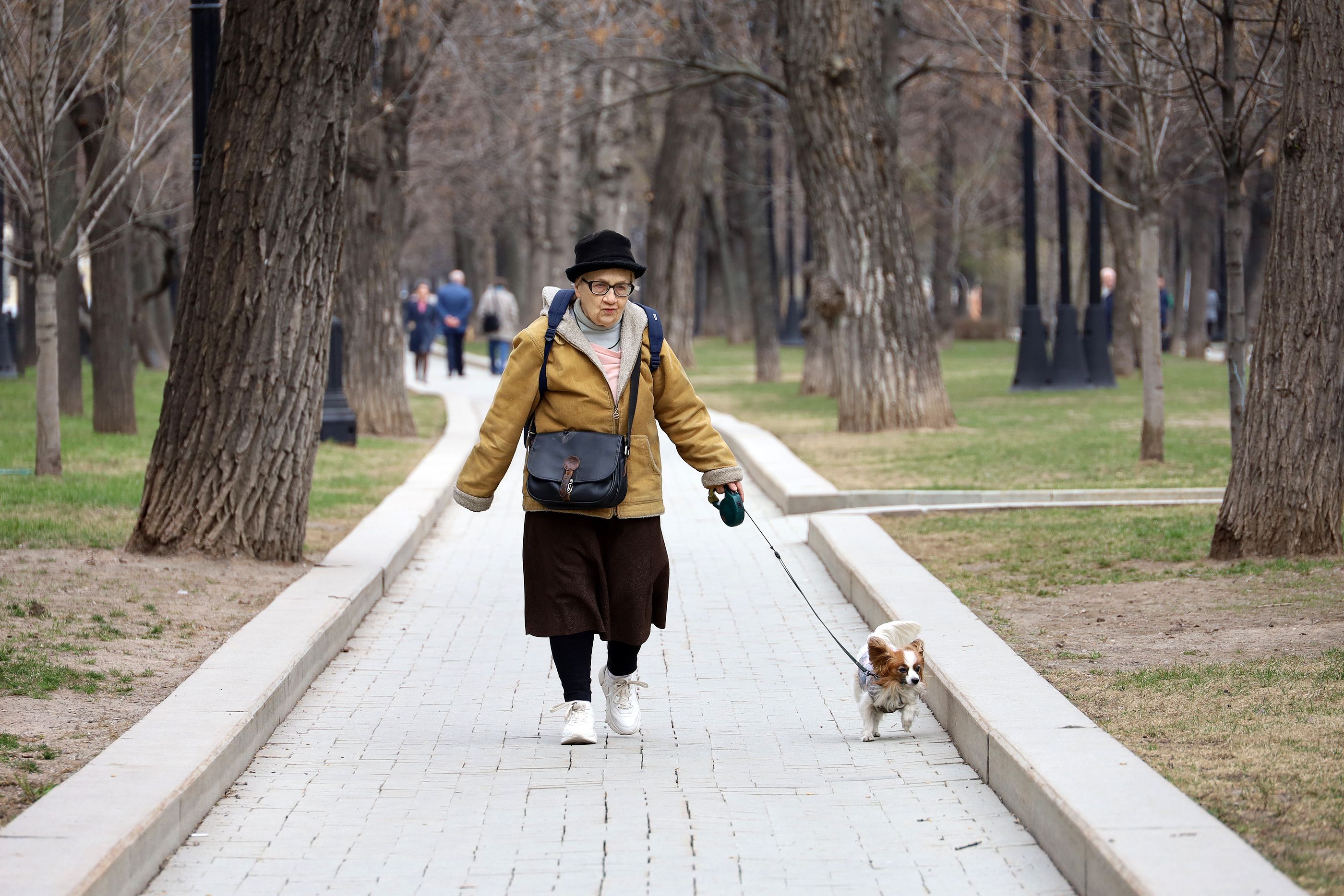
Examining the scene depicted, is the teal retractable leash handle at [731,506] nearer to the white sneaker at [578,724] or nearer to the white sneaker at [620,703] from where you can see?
the white sneaker at [620,703]

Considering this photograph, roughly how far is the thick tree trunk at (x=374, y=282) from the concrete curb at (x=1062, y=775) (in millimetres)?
10739

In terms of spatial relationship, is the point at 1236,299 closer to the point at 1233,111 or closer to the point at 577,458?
the point at 1233,111

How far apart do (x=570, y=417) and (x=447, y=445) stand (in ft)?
39.9

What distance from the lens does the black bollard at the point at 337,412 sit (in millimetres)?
17344

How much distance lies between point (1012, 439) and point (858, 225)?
2794 millimetres

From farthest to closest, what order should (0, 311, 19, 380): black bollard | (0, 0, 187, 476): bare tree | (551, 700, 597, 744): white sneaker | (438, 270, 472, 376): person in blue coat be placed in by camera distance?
1. (438, 270, 472, 376): person in blue coat
2. (0, 311, 19, 380): black bollard
3. (0, 0, 187, 476): bare tree
4. (551, 700, 597, 744): white sneaker

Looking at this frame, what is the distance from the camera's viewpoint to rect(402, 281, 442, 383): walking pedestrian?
34.8 meters

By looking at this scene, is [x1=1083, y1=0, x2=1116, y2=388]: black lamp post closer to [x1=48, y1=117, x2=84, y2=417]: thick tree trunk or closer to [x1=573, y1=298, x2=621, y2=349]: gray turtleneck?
[x1=48, y1=117, x2=84, y2=417]: thick tree trunk

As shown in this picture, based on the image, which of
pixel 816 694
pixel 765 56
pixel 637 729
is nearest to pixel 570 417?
pixel 637 729

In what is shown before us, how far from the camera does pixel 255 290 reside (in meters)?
9.38

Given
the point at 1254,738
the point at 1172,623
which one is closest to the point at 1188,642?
the point at 1172,623

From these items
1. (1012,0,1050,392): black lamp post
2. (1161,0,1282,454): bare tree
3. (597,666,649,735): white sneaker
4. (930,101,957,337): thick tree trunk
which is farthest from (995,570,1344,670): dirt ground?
(930,101,957,337): thick tree trunk

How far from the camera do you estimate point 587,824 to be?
513cm

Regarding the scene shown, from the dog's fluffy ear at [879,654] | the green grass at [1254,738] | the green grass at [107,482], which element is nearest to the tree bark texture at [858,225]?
the green grass at [107,482]
